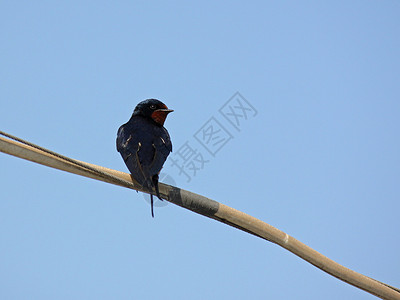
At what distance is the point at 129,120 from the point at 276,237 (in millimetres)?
2571

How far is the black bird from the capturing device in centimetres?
476

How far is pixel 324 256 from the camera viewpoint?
13.2 ft

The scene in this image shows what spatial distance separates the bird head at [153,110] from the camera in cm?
616

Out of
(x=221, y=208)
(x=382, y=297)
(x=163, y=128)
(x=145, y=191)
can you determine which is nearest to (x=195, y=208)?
(x=221, y=208)

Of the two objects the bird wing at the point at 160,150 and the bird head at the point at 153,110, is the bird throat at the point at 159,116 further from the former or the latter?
the bird wing at the point at 160,150

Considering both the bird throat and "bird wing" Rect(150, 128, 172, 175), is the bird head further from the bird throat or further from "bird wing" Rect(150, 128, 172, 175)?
"bird wing" Rect(150, 128, 172, 175)

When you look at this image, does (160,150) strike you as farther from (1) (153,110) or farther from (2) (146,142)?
(1) (153,110)

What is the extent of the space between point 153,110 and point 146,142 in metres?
0.93

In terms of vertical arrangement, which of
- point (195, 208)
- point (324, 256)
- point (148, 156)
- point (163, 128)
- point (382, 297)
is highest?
point (163, 128)

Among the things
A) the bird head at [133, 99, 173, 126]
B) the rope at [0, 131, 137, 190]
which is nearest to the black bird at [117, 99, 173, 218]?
the bird head at [133, 99, 173, 126]

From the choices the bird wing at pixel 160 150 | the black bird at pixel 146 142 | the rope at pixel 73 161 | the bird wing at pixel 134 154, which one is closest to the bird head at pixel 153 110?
the black bird at pixel 146 142

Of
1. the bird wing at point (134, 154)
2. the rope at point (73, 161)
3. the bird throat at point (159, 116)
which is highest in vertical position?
the bird throat at point (159, 116)


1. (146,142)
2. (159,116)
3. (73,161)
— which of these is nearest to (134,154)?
(146,142)

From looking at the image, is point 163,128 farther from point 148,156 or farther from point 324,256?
point 324,256
